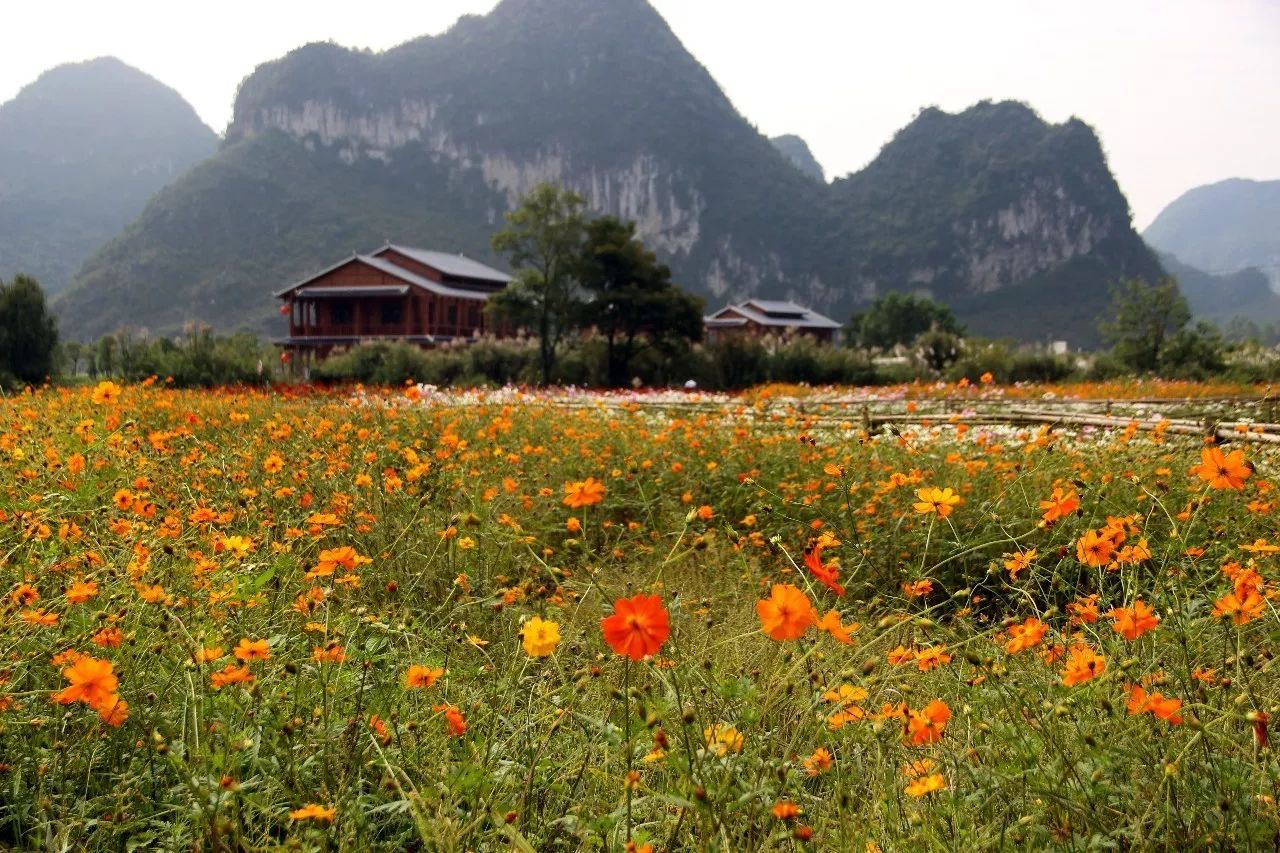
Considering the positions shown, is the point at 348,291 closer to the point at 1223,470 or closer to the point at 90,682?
the point at 90,682

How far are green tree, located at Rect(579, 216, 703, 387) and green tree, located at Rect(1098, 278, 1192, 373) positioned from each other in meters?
9.12

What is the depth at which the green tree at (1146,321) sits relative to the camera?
18359 millimetres

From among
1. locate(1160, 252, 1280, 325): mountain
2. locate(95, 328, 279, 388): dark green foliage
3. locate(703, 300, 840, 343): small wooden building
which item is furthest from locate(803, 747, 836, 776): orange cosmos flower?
locate(1160, 252, 1280, 325): mountain

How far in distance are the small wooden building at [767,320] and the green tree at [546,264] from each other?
2931 cm

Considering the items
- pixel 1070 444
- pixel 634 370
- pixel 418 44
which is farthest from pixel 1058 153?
pixel 1070 444

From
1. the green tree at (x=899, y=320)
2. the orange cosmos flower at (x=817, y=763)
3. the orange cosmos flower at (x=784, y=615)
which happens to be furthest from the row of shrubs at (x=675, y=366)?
the green tree at (x=899, y=320)

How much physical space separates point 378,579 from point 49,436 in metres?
2.40

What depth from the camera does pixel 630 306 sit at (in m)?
20.0

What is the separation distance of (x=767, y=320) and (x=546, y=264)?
34.6 metres

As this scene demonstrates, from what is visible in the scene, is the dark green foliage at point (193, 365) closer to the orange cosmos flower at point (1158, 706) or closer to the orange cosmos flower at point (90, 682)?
the orange cosmos flower at point (90, 682)

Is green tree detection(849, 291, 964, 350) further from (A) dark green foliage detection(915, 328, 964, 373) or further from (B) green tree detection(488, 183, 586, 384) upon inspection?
(B) green tree detection(488, 183, 586, 384)

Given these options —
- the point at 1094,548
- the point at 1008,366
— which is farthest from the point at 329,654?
the point at 1008,366

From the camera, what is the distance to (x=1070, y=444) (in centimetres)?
486

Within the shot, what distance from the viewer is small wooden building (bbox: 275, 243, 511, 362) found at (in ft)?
114
